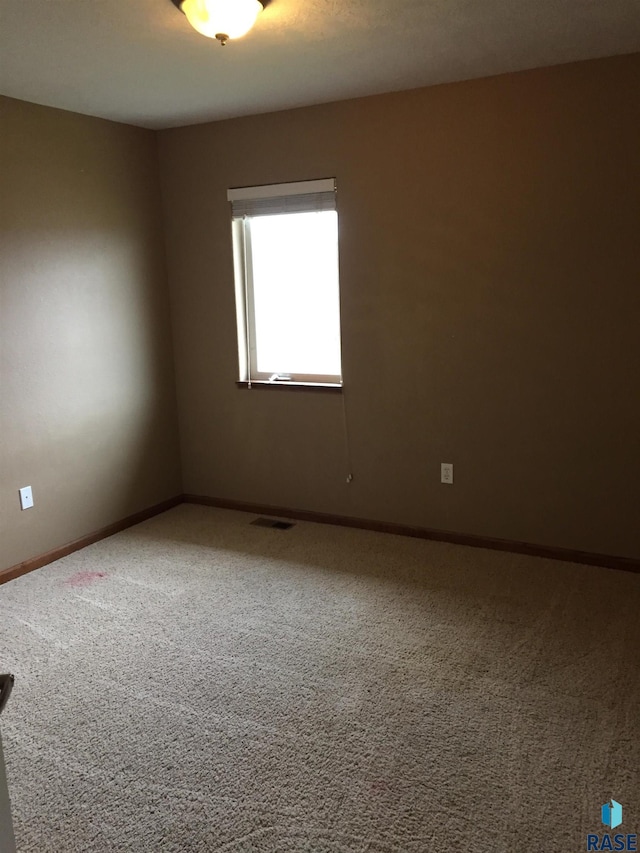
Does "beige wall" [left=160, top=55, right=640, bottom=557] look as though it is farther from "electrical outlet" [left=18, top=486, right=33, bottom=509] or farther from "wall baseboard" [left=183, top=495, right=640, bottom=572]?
"electrical outlet" [left=18, top=486, right=33, bottom=509]

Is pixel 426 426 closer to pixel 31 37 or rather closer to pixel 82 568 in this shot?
pixel 82 568

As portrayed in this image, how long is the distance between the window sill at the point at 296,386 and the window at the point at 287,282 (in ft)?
0.11

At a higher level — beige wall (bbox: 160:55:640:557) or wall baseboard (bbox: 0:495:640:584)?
beige wall (bbox: 160:55:640:557)

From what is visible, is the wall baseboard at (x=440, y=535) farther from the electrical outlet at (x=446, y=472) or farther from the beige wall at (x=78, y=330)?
the beige wall at (x=78, y=330)

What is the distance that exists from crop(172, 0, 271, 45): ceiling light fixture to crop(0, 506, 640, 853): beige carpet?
7.38 feet

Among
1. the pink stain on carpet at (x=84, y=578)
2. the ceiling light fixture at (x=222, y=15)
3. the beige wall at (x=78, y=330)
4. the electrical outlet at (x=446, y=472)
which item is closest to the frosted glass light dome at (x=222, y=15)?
the ceiling light fixture at (x=222, y=15)

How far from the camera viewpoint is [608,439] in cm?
316

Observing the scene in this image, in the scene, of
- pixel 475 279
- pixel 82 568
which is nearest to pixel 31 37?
pixel 475 279

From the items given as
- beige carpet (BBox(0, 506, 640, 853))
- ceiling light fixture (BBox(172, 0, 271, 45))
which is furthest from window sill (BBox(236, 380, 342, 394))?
ceiling light fixture (BBox(172, 0, 271, 45))

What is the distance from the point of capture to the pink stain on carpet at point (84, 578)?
3.29 meters

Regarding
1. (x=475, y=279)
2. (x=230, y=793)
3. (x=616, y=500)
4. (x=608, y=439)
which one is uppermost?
(x=475, y=279)

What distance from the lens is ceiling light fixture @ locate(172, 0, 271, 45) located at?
7.00ft

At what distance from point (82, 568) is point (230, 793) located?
6.22 feet

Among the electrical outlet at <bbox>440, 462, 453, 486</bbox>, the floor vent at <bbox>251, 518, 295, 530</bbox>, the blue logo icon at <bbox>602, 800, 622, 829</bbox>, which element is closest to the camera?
the blue logo icon at <bbox>602, 800, 622, 829</bbox>
